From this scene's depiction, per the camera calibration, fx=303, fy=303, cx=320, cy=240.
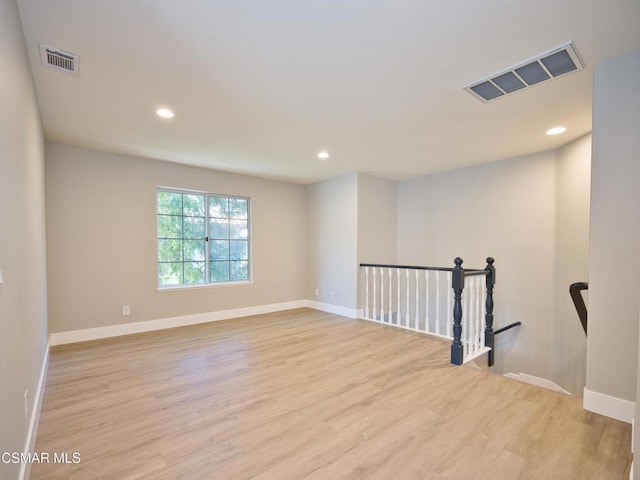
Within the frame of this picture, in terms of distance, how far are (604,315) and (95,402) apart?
380cm

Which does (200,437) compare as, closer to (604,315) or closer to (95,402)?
(95,402)

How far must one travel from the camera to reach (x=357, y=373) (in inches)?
113

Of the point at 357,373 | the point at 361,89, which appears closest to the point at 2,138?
the point at 361,89

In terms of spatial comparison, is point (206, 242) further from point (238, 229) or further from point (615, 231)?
point (615, 231)

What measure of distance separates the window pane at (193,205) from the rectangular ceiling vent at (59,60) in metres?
2.68

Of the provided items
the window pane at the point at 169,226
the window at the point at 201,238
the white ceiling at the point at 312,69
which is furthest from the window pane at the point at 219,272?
the white ceiling at the point at 312,69

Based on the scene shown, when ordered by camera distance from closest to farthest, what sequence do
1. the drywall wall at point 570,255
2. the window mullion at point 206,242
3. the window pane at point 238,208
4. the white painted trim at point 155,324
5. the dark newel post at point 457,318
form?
the dark newel post at point 457,318
the drywall wall at point 570,255
the white painted trim at point 155,324
the window mullion at point 206,242
the window pane at point 238,208

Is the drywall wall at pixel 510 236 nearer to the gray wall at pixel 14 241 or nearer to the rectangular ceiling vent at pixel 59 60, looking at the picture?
the rectangular ceiling vent at pixel 59 60

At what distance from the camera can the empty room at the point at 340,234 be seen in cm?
168

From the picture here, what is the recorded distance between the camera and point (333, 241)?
217 inches

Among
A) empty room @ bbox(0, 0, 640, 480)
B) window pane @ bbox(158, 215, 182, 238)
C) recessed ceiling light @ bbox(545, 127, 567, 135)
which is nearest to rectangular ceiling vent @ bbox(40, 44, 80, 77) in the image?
empty room @ bbox(0, 0, 640, 480)

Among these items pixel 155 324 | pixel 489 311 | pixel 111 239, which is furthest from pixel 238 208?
pixel 489 311

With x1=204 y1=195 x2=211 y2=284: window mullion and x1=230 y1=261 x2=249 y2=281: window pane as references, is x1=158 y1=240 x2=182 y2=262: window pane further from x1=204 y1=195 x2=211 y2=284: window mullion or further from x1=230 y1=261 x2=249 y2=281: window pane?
x1=230 y1=261 x2=249 y2=281: window pane

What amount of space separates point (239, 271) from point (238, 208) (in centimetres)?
111
